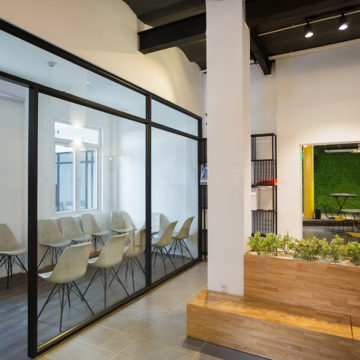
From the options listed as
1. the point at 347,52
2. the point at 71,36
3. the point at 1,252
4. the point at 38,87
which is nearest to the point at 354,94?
the point at 347,52

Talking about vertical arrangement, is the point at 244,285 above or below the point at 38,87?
below

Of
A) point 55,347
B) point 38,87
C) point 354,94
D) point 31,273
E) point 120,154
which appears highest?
point 354,94

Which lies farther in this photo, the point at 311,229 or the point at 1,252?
the point at 311,229

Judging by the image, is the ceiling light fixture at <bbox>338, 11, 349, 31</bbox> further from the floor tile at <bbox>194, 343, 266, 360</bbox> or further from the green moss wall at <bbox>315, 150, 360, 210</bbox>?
the green moss wall at <bbox>315, 150, 360, 210</bbox>

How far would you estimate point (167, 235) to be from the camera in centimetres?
471

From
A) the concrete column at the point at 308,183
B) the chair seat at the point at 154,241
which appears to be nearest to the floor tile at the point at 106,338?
the chair seat at the point at 154,241

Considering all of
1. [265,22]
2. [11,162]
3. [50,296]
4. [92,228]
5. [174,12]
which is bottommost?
[50,296]

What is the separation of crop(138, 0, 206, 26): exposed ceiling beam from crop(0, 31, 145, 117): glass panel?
3.47 feet

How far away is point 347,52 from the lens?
15.5 feet

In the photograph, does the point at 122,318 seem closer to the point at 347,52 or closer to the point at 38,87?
the point at 38,87

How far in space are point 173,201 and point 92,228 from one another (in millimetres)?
1819

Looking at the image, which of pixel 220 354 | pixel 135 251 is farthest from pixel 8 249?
pixel 220 354

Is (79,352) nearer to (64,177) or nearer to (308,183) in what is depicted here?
(64,177)

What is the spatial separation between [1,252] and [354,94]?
5569 millimetres
